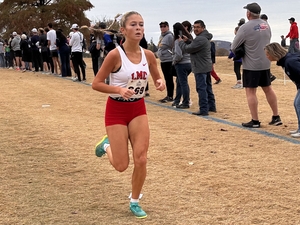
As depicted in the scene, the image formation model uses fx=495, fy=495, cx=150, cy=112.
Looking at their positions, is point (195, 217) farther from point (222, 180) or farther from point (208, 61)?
point (208, 61)

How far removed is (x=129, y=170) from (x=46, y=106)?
6.30 meters

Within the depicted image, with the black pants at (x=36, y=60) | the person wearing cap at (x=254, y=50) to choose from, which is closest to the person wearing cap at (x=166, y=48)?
the person wearing cap at (x=254, y=50)

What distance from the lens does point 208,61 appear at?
9.97 m

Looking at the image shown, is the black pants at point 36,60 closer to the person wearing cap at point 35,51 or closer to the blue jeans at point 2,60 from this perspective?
the person wearing cap at point 35,51

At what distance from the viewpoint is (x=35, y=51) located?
23.8 m

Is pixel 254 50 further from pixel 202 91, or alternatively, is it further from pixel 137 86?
pixel 137 86

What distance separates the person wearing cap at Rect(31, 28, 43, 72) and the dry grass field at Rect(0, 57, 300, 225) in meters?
13.4

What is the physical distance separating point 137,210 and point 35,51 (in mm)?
20303

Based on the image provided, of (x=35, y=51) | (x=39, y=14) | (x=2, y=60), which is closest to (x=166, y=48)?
(x=35, y=51)

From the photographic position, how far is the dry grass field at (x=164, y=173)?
181 inches

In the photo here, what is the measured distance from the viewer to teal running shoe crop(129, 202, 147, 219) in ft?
14.8

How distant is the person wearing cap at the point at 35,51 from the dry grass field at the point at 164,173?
43.9 ft

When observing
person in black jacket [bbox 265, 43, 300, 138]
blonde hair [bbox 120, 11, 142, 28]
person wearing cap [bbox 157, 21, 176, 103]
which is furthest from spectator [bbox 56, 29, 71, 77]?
blonde hair [bbox 120, 11, 142, 28]

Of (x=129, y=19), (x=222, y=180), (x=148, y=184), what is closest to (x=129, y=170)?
(x=148, y=184)
